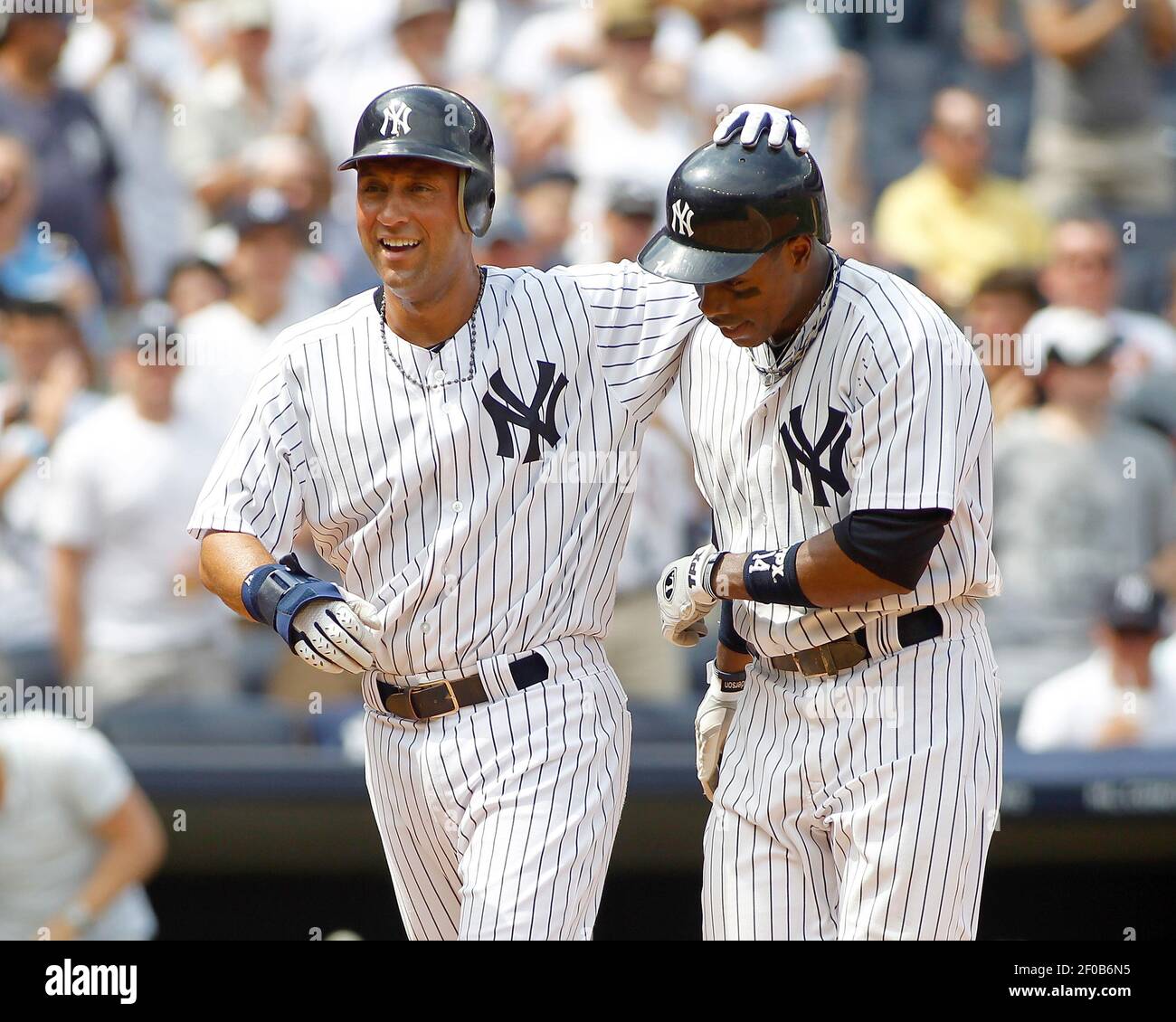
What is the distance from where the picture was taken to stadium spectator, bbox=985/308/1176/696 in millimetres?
5855

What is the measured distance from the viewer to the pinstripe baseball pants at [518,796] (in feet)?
9.89

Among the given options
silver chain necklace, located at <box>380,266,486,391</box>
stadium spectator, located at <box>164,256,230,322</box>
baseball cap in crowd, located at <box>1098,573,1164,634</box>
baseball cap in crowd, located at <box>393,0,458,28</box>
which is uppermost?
baseball cap in crowd, located at <box>393,0,458,28</box>

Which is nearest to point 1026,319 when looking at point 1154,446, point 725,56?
point 1154,446

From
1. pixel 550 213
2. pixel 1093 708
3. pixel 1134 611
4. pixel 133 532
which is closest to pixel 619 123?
pixel 550 213

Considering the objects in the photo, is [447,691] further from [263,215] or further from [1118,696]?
[263,215]

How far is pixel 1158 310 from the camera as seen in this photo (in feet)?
22.8

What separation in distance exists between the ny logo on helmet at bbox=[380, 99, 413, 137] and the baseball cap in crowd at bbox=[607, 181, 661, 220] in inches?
116

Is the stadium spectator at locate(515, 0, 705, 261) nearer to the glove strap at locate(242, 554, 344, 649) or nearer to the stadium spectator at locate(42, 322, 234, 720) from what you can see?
the stadium spectator at locate(42, 322, 234, 720)

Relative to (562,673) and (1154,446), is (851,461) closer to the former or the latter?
(562,673)

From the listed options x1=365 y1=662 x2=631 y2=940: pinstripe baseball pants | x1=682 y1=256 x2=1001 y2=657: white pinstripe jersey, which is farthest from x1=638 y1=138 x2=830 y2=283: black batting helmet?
x1=365 y1=662 x2=631 y2=940: pinstripe baseball pants

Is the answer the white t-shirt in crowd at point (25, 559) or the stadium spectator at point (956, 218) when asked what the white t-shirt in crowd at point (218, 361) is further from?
the stadium spectator at point (956, 218)

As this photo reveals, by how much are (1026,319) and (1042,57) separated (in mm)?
1892

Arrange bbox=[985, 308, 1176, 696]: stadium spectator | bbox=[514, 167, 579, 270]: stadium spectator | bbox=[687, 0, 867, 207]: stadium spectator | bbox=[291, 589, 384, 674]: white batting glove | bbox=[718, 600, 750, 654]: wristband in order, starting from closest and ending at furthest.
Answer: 1. bbox=[291, 589, 384, 674]: white batting glove
2. bbox=[718, 600, 750, 654]: wristband
3. bbox=[985, 308, 1176, 696]: stadium spectator
4. bbox=[514, 167, 579, 270]: stadium spectator
5. bbox=[687, 0, 867, 207]: stadium spectator

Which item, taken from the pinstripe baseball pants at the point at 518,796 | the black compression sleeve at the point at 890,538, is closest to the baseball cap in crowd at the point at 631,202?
the pinstripe baseball pants at the point at 518,796
